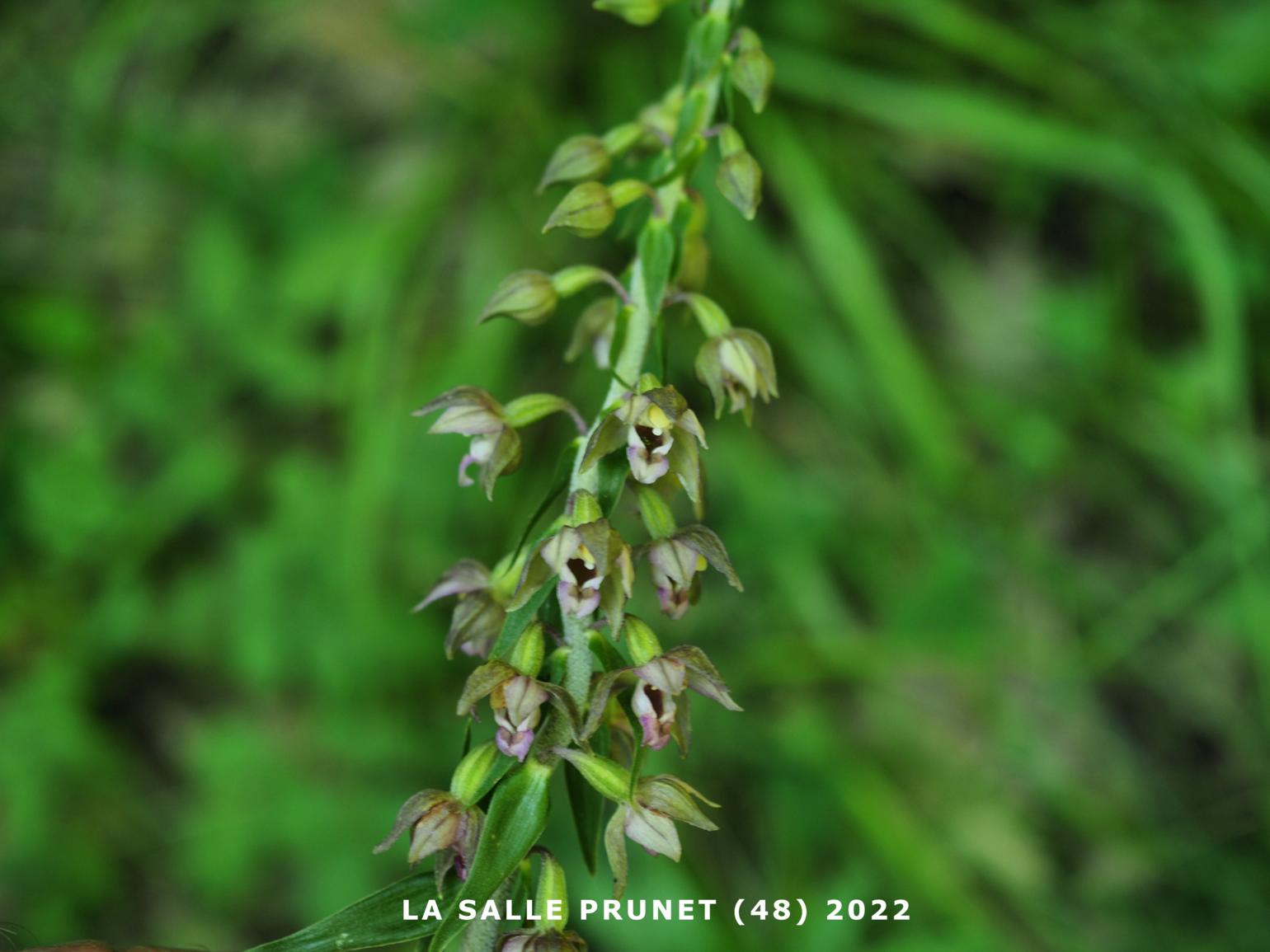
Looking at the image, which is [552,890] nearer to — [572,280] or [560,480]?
[560,480]

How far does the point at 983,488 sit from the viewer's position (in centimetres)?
206

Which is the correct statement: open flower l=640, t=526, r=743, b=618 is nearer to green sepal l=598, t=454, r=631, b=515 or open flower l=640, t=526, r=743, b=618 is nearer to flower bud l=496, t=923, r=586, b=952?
green sepal l=598, t=454, r=631, b=515

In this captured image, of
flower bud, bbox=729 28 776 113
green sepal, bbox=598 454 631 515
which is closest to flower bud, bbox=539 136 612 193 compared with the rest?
flower bud, bbox=729 28 776 113

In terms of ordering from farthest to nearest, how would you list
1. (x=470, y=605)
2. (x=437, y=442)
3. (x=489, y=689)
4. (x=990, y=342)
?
(x=990, y=342)
(x=437, y=442)
(x=470, y=605)
(x=489, y=689)

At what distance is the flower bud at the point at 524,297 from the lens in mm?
769

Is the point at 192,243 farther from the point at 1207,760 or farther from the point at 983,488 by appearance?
the point at 1207,760

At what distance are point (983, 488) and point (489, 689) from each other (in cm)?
159

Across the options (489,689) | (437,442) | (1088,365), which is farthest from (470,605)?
(1088,365)

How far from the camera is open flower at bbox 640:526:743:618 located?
0.66 meters

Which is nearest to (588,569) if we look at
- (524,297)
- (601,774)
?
(601,774)

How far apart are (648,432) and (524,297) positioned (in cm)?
18

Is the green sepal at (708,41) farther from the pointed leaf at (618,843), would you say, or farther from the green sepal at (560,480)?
the pointed leaf at (618,843)

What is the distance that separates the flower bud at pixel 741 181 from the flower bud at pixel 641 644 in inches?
9.9

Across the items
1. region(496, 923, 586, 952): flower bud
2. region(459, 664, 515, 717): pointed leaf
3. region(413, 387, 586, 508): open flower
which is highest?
region(413, 387, 586, 508): open flower
